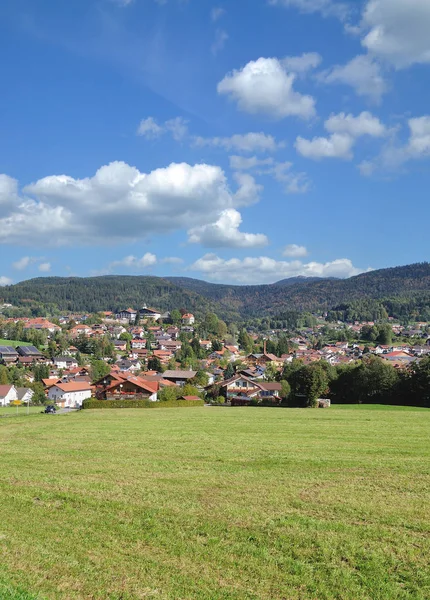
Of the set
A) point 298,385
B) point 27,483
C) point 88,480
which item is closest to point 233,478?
point 88,480

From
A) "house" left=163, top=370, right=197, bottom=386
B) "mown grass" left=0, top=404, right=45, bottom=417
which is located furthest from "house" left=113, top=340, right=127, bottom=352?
"mown grass" left=0, top=404, right=45, bottom=417

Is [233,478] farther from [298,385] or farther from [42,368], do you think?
[42,368]

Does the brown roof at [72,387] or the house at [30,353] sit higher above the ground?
the house at [30,353]

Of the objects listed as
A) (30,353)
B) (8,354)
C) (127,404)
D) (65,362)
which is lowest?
(127,404)

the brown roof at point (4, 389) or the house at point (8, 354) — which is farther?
the house at point (8, 354)

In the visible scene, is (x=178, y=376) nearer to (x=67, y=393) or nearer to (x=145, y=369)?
(x=67, y=393)

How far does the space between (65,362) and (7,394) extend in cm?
5433

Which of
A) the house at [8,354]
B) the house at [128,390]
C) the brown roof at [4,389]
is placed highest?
the house at [8,354]

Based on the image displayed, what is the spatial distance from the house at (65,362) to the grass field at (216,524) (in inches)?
4437

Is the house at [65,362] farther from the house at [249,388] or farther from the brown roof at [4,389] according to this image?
the house at [249,388]

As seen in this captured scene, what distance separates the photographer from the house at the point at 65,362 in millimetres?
129750

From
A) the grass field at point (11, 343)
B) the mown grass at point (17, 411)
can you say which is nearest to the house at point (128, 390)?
the mown grass at point (17, 411)

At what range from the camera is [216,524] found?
443 inches

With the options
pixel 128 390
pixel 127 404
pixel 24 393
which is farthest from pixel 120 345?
pixel 127 404
